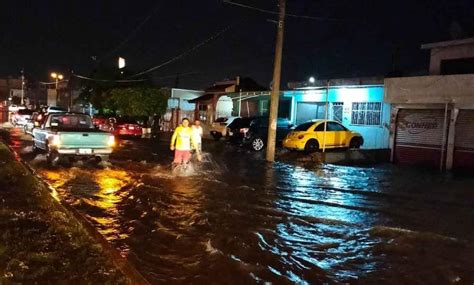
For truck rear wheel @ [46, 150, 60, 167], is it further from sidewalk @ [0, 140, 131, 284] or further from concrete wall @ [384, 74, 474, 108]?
concrete wall @ [384, 74, 474, 108]

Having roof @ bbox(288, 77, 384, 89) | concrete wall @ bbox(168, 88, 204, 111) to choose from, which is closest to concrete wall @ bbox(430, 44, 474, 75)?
roof @ bbox(288, 77, 384, 89)

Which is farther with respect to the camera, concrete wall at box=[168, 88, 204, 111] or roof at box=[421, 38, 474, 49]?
concrete wall at box=[168, 88, 204, 111]

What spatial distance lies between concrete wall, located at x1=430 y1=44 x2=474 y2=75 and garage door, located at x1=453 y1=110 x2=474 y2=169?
346cm

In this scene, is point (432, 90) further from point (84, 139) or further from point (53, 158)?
point (53, 158)

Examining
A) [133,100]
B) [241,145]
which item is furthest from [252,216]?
[133,100]

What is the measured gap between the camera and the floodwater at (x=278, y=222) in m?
6.45

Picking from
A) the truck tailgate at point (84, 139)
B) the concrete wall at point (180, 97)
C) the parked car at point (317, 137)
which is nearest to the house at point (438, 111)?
the parked car at point (317, 137)

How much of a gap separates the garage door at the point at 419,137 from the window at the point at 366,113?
8.82ft

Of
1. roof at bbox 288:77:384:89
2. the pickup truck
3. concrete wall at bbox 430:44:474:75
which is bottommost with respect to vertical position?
the pickup truck

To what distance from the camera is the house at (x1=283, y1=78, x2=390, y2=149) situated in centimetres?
2348

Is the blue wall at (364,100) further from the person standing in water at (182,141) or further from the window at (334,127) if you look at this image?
the person standing in water at (182,141)

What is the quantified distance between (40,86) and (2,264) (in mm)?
116302

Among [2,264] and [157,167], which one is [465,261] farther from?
[157,167]

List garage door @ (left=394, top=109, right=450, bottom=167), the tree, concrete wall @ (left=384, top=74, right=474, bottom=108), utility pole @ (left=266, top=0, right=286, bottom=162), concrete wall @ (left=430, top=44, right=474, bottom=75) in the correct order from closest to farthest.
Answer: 1. concrete wall @ (left=384, top=74, right=474, bottom=108)
2. utility pole @ (left=266, top=0, right=286, bottom=162)
3. garage door @ (left=394, top=109, right=450, bottom=167)
4. concrete wall @ (left=430, top=44, right=474, bottom=75)
5. the tree
